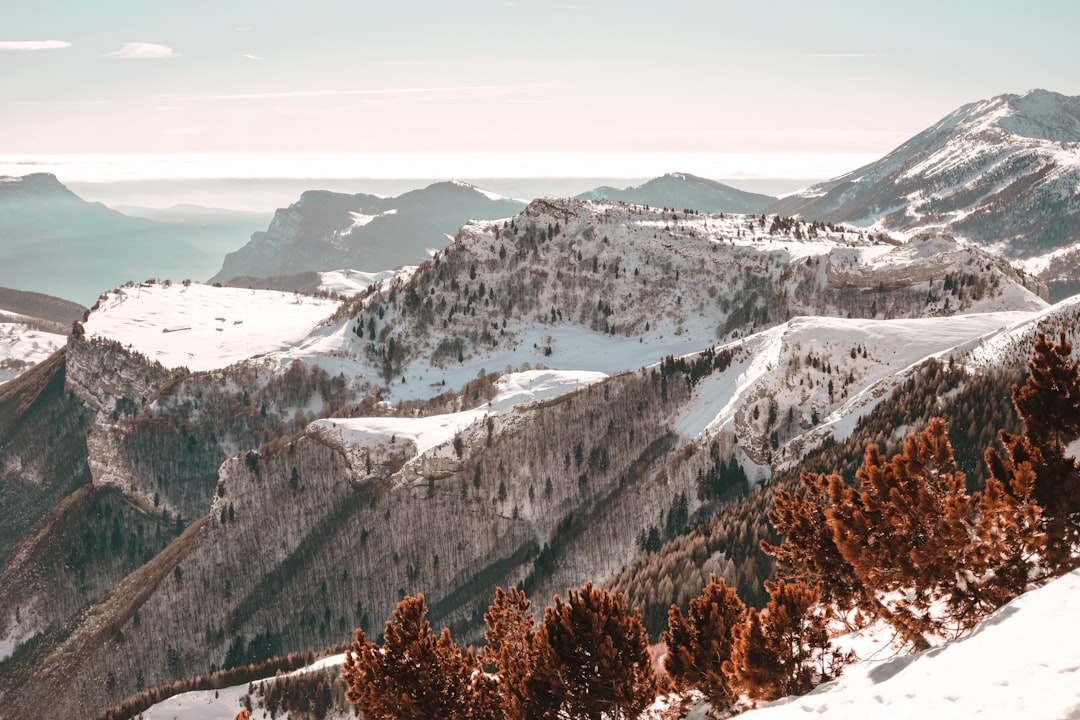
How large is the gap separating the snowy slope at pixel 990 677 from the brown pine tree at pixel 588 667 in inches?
293

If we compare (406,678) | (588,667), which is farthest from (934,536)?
(406,678)

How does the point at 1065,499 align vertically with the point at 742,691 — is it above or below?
above

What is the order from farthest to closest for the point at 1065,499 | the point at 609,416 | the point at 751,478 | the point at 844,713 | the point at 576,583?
the point at 609,416 < the point at 576,583 < the point at 751,478 < the point at 1065,499 < the point at 844,713

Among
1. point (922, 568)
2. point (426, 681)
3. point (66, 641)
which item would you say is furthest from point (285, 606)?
point (922, 568)

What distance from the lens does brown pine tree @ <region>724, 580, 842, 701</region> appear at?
3744cm

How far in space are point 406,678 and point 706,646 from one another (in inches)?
598

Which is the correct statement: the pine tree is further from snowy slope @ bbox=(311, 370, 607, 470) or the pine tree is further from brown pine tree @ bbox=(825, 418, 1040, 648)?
snowy slope @ bbox=(311, 370, 607, 470)

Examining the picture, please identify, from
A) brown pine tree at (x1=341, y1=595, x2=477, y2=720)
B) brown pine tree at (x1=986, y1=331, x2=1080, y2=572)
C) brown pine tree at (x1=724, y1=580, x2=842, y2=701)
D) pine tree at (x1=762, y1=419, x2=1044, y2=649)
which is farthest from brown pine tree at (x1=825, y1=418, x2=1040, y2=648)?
brown pine tree at (x1=341, y1=595, x2=477, y2=720)

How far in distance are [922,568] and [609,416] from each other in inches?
5253

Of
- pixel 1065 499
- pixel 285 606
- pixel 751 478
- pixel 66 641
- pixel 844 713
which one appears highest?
pixel 1065 499

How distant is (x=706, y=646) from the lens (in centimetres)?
4269

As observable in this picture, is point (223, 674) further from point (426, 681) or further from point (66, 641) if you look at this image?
point (426, 681)

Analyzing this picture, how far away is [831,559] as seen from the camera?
39.5 m

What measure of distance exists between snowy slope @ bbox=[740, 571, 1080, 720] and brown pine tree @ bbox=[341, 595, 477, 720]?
49.7 ft
